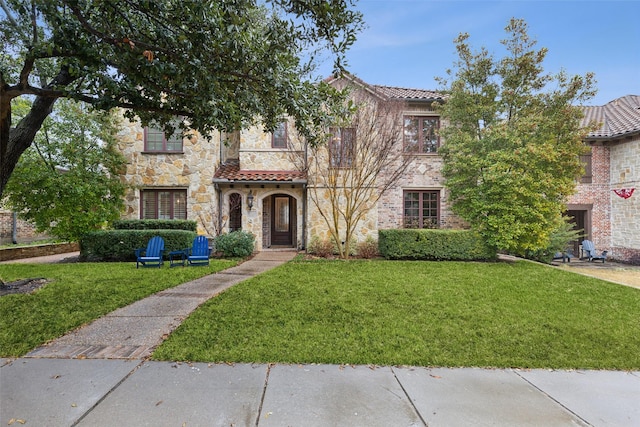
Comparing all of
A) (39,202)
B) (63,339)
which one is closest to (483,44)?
(63,339)

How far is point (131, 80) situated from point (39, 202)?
807 centimetres

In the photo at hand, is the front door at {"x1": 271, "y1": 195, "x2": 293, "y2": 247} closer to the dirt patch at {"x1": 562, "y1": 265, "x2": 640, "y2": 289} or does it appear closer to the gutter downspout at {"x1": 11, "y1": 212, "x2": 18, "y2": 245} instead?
the gutter downspout at {"x1": 11, "y1": 212, "x2": 18, "y2": 245}

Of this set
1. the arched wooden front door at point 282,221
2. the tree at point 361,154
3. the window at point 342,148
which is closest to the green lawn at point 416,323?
the tree at point 361,154

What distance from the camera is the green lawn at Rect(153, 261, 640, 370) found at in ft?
11.6

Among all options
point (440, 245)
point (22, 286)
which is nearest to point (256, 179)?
→ point (440, 245)

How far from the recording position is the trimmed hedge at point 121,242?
10.5m

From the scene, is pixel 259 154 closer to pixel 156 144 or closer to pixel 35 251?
pixel 156 144

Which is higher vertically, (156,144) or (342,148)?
(156,144)

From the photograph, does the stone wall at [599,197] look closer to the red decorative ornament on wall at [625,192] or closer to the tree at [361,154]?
the red decorative ornament on wall at [625,192]

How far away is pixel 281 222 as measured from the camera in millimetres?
18391

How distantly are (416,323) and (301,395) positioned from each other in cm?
249

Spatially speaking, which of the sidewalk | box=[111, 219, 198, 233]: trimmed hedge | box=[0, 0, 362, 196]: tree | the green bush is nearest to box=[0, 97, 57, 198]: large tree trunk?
box=[0, 0, 362, 196]: tree

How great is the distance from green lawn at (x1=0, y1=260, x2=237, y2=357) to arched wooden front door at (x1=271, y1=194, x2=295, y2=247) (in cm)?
636

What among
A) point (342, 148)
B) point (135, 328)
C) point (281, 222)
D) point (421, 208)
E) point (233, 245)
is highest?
point (342, 148)
